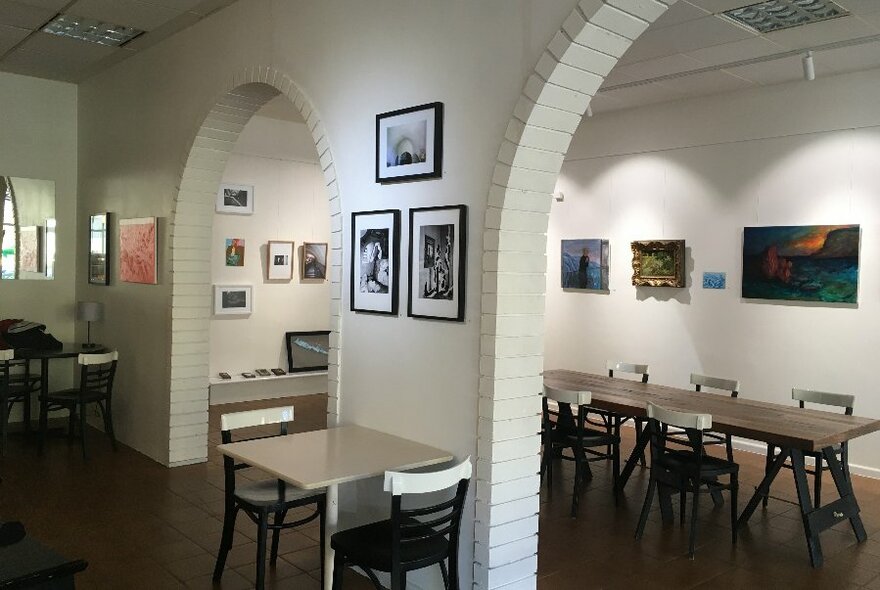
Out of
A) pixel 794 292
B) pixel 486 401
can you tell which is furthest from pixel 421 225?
pixel 794 292

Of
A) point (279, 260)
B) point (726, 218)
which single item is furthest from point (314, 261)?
point (726, 218)

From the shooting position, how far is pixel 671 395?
5.48m

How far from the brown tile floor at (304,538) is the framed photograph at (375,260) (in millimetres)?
1498

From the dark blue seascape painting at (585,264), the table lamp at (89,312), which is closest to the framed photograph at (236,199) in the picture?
the table lamp at (89,312)

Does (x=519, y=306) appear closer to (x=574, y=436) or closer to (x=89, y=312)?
(x=574, y=436)

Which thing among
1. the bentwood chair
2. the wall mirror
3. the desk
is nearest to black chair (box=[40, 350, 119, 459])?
the wall mirror

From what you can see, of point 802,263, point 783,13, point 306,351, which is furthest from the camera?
point 306,351

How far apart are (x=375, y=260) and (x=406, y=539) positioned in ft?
5.05

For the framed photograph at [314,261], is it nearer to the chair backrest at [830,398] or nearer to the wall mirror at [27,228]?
the wall mirror at [27,228]

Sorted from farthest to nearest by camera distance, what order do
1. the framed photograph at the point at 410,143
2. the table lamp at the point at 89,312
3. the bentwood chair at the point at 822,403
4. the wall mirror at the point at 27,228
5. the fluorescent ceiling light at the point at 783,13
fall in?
the wall mirror at the point at 27,228, the table lamp at the point at 89,312, the bentwood chair at the point at 822,403, the fluorescent ceiling light at the point at 783,13, the framed photograph at the point at 410,143

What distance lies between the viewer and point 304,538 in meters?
4.42

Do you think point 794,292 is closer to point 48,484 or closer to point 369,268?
point 369,268

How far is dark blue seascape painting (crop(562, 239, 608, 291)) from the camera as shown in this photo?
8.02 metres

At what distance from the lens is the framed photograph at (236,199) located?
8594 mm
